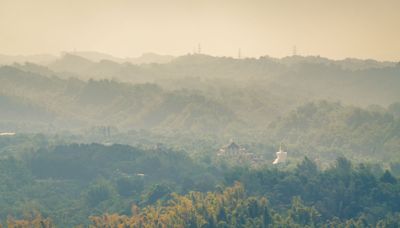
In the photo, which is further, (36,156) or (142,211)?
(36,156)

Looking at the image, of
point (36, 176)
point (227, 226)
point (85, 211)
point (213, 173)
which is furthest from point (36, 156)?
point (227, 226)

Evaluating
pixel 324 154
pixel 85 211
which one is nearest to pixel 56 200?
pixel 85 211

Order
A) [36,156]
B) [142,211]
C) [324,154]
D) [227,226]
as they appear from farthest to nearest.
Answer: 1. [324,154]
2. [36,156]
3. [142,211]
4. [227,226]

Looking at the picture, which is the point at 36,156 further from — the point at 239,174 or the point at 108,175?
the point at 239,174

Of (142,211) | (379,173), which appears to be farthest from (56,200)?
(379,173)

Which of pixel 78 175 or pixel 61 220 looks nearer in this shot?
pixel 61 220

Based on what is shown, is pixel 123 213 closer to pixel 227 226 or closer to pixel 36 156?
pixel 227 226

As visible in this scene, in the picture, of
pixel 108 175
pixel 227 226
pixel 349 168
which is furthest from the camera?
pixel 108 175

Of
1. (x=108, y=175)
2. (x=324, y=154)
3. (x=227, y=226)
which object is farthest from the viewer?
(x=324, y=154)

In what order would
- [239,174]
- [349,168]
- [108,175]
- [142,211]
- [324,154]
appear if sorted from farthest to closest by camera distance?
[324,154] → [108,175] → [349,168] → [239,174] → [142,211]
